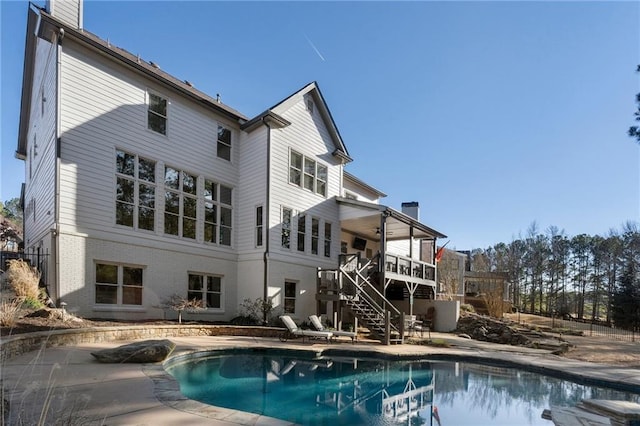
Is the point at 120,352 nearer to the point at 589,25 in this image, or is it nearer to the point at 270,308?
the point at 270,308

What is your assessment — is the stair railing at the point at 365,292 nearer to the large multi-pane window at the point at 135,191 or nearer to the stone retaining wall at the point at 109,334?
the stone retaining wall at the point at 109,334

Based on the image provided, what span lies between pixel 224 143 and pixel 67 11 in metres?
6.53

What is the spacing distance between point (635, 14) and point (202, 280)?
15681 mm

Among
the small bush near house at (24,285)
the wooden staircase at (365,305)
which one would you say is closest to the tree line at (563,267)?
the wooden staircase at (365,305)

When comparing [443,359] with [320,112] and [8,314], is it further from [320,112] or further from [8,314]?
[320,112]

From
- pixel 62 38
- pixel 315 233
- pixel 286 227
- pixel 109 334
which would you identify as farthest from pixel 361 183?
pixel 109 334

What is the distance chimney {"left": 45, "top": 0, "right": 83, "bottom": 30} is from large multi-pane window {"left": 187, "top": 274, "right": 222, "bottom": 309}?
9.32 metres

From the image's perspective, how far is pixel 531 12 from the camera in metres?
11.6

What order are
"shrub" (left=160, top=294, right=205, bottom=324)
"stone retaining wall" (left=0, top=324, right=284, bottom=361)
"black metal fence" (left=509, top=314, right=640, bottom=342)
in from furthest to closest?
"black metal fence" (left=509, top=314, right=640, bottom=342) < "shrub" (left=160, top=294, right=205, bottom=324) < "stone retaining wall" (left=0, top=324, right=284, bottom=361)

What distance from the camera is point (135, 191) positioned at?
12.5 metres

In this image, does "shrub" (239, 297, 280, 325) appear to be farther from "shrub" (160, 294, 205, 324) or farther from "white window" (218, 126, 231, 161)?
"white window" (218, 126, 231, 161)

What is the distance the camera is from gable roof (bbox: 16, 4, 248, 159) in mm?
10906

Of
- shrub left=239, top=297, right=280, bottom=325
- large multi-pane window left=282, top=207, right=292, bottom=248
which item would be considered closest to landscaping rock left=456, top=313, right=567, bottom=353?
shrub left=239, top=297, right=280, bottom=325

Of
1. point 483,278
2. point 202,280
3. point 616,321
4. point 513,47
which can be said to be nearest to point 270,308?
point 202,280
